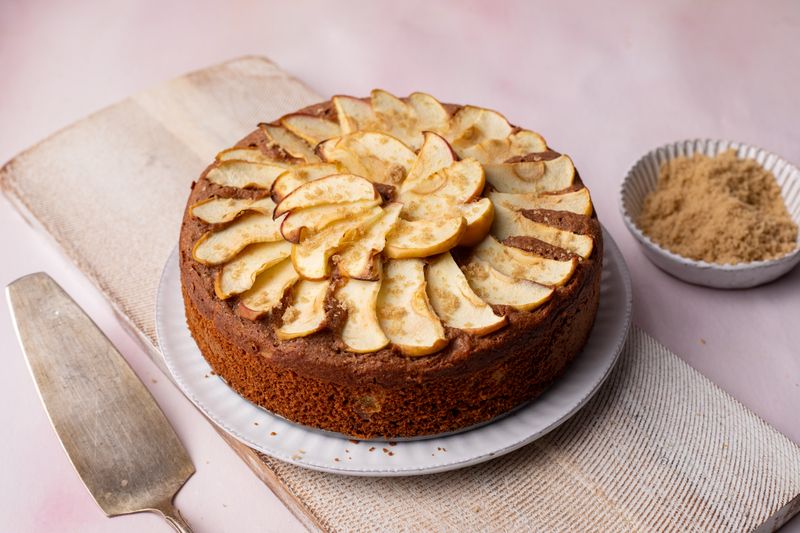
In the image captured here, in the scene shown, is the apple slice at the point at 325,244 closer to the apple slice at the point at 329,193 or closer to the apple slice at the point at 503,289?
the apple slice at the point at 329,193

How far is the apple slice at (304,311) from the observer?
248 centimetres

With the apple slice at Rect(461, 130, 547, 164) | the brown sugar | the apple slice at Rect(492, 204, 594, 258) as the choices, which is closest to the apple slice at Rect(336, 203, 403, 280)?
the apple slice at Rect(492, 204, 594, 258)

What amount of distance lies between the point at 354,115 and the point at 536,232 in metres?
0.87

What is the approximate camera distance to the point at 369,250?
102 inches

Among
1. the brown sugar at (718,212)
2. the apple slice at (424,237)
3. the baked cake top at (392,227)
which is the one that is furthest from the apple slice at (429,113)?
the brown sugar at (718,212)

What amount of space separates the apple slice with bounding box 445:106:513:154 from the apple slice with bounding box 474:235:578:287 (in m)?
0.56

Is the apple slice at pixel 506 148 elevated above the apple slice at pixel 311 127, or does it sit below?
below

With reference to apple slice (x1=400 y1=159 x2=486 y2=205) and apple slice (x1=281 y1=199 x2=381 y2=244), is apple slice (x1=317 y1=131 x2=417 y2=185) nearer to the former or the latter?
apple slice (x1=400 y1=159 x2=486 y2=205)

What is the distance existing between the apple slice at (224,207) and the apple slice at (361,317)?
461mm

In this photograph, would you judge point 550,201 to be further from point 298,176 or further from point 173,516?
point 173,516

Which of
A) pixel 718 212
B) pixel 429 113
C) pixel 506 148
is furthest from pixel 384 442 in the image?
pixel 718 212

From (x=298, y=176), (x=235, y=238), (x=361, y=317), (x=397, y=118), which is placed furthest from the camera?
(x=397, y=118)

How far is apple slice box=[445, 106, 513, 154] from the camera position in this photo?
10.2 ft

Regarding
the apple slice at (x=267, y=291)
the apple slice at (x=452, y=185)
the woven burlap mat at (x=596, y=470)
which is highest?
the apple slice at (x=452, y=185)
